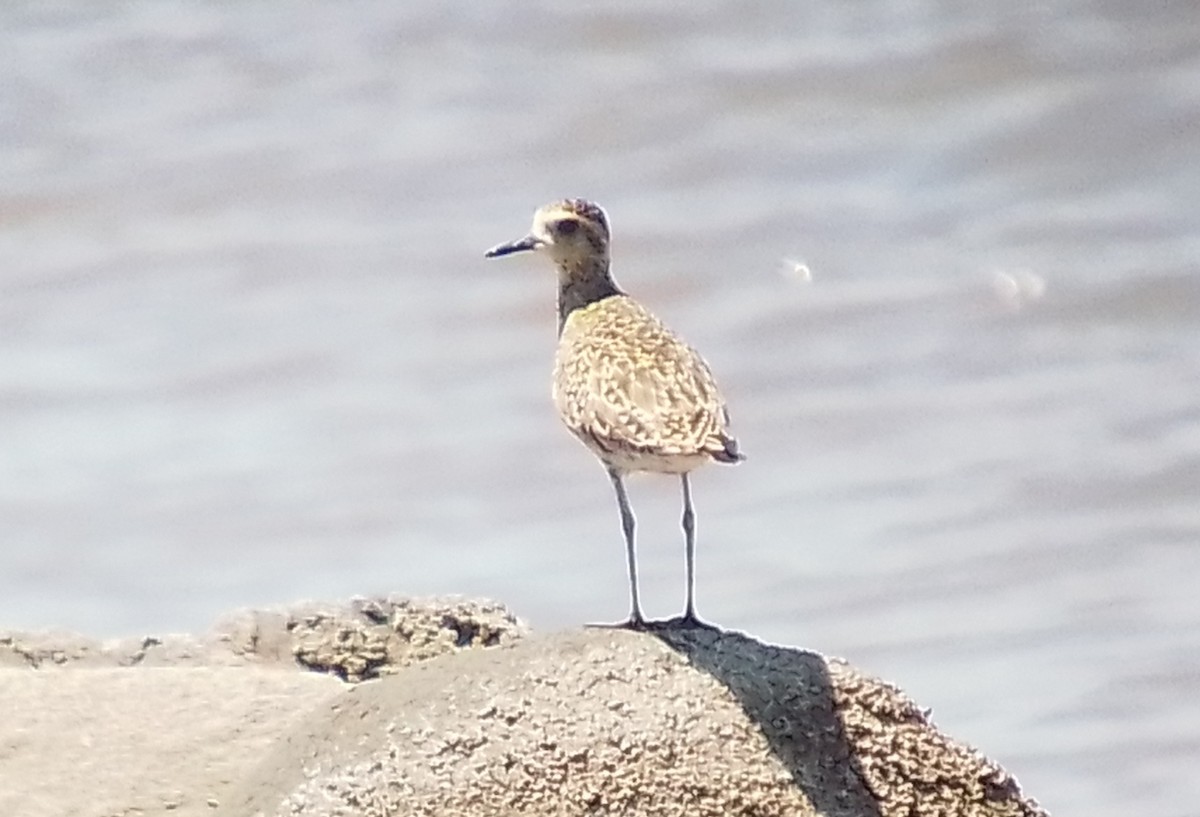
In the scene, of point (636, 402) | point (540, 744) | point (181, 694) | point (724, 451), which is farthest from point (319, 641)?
point (540, 744)

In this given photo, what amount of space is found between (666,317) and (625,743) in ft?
16.9

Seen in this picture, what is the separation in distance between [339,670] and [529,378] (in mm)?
3434

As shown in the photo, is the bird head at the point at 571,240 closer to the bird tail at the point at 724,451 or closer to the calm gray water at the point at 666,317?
the calm gray water at the point at 666,317

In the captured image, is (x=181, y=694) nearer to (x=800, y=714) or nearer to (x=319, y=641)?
(x=319, y=641)

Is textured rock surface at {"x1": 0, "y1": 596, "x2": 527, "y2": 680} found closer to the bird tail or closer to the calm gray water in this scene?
the bird tail

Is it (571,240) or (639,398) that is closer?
(639,398)

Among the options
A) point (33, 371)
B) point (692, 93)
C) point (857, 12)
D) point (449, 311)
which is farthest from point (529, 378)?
point (857, 12)

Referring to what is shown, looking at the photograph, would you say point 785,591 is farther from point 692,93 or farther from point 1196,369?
point 692,93

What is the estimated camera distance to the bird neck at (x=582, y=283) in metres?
6.79

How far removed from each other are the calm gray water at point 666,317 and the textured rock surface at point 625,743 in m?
2.21

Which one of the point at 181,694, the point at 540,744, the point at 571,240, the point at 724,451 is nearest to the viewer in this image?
the point at 540,744

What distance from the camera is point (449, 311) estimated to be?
9641mm

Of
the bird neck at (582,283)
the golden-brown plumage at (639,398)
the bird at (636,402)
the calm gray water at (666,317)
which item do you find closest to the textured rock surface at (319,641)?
the bird at (636,402)

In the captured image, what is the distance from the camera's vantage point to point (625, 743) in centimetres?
452
